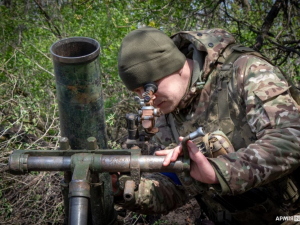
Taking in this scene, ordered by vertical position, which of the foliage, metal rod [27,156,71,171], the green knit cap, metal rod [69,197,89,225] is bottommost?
the foliage

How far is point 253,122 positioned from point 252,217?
2.91ft

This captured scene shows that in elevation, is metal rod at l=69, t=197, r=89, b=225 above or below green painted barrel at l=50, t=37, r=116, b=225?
below

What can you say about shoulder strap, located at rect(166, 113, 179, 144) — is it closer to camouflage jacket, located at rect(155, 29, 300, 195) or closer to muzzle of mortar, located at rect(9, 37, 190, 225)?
camouflage jacket, located at rect(155, 29, 300, 195)

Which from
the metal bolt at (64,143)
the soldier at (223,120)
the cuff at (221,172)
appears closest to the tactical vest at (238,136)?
the soldier at (223,120)

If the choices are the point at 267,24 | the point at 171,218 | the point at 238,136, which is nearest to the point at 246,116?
the point at 238,136

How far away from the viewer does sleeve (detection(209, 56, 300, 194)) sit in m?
2.09

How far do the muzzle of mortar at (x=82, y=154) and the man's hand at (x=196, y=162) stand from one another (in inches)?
1.7

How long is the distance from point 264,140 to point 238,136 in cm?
51

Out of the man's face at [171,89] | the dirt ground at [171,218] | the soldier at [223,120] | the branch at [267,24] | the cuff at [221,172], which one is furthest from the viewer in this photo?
the branch at [267,24]

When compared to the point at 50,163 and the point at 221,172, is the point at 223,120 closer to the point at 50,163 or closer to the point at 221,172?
the point at 221,172

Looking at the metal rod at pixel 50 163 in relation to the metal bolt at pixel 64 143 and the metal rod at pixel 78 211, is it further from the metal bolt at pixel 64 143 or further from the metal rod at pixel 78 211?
the metal rod at pixel 78 211

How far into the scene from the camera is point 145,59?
105 inches

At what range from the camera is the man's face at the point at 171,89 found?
278 centimetres

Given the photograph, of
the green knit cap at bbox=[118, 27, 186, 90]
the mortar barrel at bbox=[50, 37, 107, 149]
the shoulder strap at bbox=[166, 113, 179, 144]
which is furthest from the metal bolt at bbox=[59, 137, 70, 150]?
the shoulder strap at bbox=[166, 113, 179, 144]
